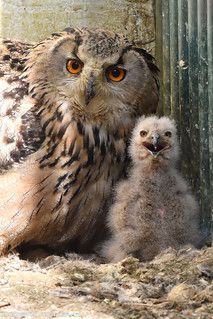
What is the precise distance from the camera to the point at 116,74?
14.9 ft

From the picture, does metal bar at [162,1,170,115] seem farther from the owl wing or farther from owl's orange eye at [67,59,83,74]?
the owl wing

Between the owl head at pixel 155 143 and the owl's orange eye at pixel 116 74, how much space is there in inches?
13.2

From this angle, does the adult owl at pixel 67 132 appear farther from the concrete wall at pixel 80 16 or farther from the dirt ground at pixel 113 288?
the concrete wall at pixel 80 16

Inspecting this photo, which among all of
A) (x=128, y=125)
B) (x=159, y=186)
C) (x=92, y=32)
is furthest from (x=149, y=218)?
(x=92, y=32)

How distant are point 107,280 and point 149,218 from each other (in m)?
0.58

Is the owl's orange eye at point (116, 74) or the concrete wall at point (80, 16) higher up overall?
the concrete wall at point (80, 16)

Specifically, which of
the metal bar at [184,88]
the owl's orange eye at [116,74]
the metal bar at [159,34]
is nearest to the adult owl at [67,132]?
the owl's orange eye at [116,74]

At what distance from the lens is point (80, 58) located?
14.4 feet

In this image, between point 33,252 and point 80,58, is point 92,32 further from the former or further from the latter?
point 33,252

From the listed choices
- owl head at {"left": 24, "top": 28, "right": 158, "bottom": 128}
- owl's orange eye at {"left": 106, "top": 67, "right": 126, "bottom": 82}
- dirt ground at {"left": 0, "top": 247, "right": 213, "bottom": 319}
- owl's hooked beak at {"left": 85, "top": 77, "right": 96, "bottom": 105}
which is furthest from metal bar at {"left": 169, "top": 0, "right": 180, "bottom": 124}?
dirt ground at {"left": 0, "top": 247, "right": 213, "bottom": 319}

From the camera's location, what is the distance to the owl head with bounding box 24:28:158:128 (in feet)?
14.4

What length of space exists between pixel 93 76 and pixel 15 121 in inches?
19.4

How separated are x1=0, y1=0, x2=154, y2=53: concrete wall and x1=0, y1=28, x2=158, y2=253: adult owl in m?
0.90

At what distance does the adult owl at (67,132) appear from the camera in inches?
171
